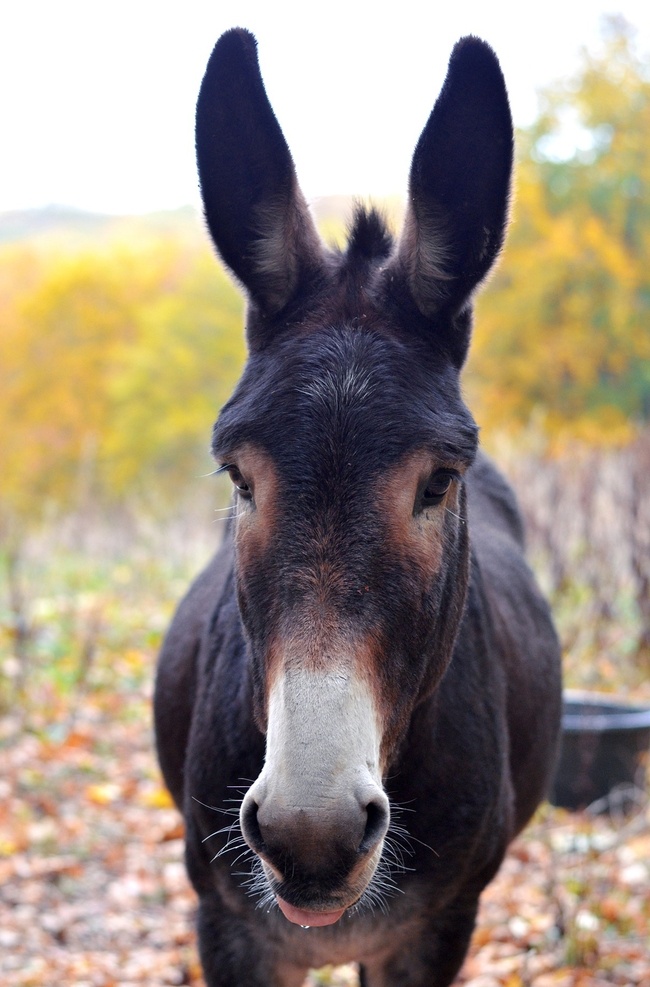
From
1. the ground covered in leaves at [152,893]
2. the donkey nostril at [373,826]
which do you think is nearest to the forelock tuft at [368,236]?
the donkey nostril at [373,826]

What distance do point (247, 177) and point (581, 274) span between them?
28.9 meters

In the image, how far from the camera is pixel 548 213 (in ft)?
103

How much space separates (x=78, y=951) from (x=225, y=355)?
3694 centimetres

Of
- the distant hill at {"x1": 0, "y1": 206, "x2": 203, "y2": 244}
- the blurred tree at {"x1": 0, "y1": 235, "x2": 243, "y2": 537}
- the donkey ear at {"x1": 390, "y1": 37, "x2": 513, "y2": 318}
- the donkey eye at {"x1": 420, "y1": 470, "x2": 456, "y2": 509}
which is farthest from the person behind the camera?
the distant hill at {"x1": 0, "y1": 206, "x2": 203, "y2": 244}

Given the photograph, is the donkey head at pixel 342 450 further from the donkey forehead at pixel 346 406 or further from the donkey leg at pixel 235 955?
the donkey leg at pixel 235 955

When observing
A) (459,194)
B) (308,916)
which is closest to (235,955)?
(308,916)

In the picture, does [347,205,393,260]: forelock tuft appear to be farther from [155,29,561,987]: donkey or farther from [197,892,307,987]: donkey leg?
[197,892,307,987]: donkey leg

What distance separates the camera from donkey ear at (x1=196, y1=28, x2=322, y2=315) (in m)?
2.32

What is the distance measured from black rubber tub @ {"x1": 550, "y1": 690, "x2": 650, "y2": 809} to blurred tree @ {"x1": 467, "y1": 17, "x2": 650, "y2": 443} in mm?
23167

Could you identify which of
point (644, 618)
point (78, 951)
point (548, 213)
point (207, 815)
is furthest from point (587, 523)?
point (548, 213)

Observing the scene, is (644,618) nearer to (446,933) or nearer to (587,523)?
(587,523)

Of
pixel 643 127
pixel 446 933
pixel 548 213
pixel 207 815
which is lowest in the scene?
pixel 446 933

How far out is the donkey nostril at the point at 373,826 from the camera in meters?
1.72

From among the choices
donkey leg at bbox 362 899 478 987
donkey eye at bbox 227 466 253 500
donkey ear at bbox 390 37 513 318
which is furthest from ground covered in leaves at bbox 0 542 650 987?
donkey ear at bbox 390 37 513 318
